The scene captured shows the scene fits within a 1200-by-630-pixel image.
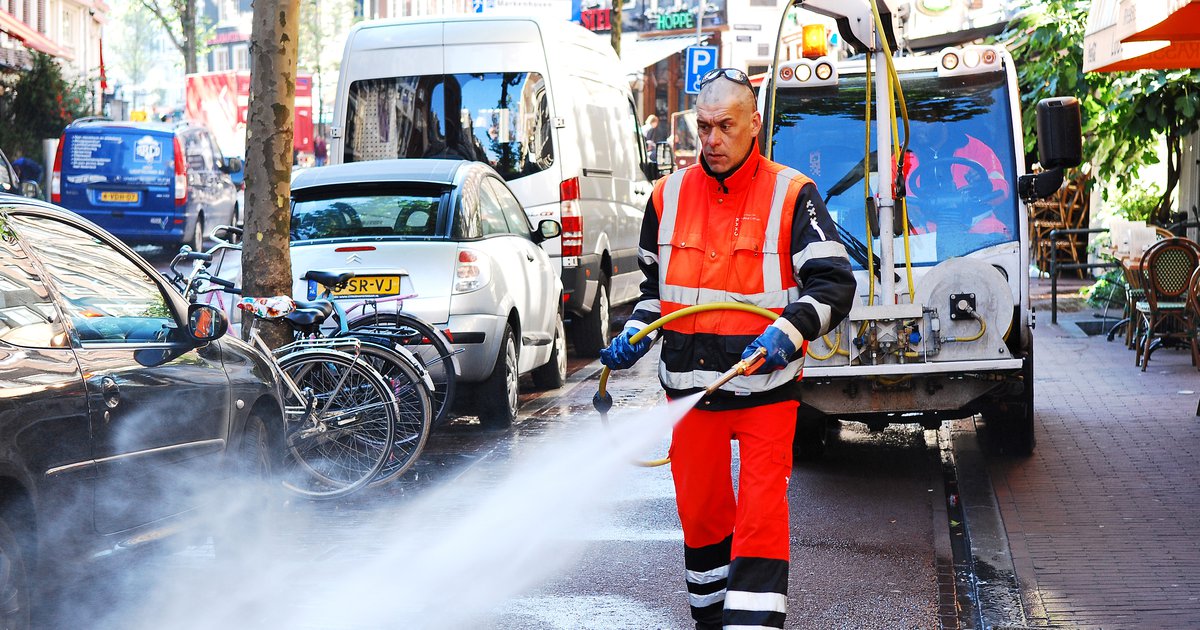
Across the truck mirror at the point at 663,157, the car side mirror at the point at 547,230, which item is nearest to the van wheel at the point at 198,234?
the truck mirror at the point at 663,157

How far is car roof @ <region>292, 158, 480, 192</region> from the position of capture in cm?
983

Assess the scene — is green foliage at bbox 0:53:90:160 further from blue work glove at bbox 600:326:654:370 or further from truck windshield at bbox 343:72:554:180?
blue work glove at bbox 600:326:654:370

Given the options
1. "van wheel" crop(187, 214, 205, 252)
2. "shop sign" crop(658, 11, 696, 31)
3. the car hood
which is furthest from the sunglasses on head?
"shop sign" crop(658, 11, 696, 31)

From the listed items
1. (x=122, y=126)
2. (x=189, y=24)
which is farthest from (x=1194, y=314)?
(x=189, y=24)

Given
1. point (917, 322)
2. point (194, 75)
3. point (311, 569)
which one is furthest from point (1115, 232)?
point (194, 75)

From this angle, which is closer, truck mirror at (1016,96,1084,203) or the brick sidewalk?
the brick sidewalk

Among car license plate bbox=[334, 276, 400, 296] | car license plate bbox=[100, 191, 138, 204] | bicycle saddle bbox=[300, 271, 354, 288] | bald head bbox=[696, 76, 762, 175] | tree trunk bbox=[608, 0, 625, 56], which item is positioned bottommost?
car license plate bbox=[334, 276, 400, 296]

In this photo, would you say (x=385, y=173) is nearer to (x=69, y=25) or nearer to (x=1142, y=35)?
(x=1142, y=35)

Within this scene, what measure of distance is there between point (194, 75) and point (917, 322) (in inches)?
1732

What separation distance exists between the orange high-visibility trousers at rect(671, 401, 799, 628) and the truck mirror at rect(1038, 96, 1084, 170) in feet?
12.5

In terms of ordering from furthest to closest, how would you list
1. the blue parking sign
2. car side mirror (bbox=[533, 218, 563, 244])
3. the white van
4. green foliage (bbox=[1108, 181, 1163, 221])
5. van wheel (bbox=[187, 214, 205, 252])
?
the blue parking sign < van wheel (bbox=[187, 214, 205, 252]) < green foliage (bbox=[1108, 181, 1163, 221]) < the white van < car side mirror (bbox=[533, 218, 563, 244])

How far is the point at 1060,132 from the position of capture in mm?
7789

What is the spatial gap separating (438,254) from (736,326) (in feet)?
16.4

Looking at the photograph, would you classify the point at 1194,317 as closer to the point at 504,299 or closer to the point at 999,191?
the point at 999,191
